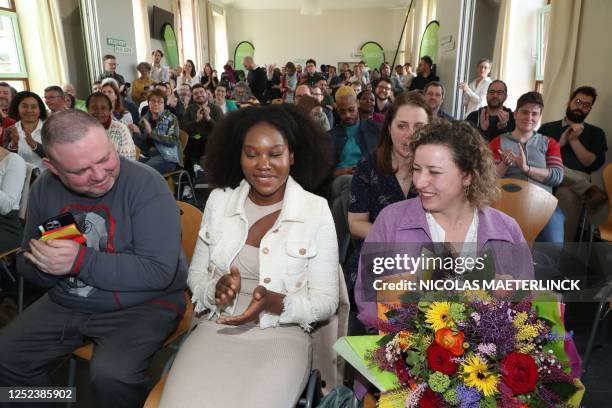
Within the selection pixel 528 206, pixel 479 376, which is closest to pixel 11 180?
pixel 479 376

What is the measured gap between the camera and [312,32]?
19.1 m

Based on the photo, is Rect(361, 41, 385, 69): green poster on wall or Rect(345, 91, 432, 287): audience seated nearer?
Rect(345, 91, 432, 287): audience seated

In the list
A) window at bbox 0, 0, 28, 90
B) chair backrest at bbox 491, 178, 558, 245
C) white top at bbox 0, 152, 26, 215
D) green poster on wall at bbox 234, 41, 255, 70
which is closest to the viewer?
chair backrest at bbox 491, 178, 558, 245

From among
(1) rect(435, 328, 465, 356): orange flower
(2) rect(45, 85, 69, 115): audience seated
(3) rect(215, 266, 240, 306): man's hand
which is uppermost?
(2) rect(45, 85, 69, 115): audience seated

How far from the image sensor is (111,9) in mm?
8367

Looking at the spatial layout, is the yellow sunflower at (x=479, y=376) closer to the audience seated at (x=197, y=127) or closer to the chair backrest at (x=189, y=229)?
the chair backrest at (x=189, y=229)

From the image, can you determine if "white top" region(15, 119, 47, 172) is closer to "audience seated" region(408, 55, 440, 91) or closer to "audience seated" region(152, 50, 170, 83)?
"audience seated" region(152, 50, 170, 83)

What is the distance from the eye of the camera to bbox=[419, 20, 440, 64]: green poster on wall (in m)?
10.1

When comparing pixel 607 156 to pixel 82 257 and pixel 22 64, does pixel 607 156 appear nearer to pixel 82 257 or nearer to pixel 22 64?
pixel 82 257

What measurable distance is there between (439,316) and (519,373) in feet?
0.59

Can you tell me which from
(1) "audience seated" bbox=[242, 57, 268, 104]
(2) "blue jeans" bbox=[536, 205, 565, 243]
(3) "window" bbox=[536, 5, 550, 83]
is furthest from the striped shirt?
(1) "audience seated" bbox=[242, 57, 268, 104]

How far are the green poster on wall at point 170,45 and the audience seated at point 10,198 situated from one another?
9.92 meters

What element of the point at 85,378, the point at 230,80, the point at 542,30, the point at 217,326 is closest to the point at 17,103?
the point at 85,378

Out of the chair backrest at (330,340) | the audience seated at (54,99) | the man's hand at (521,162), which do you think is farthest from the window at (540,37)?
the audience seated at (54,99)
